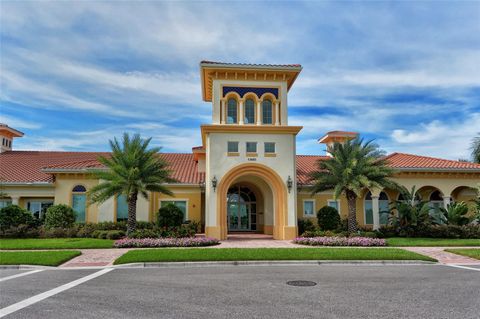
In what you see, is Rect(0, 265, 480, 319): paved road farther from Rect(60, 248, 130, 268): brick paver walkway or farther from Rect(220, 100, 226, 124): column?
Rect(220, 100, 226, 124): column

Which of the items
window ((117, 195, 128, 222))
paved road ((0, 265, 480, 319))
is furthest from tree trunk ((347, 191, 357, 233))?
window ((117, 195, 128, 222))

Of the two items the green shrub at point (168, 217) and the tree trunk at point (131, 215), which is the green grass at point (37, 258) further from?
the green shrub at point (168, 217)

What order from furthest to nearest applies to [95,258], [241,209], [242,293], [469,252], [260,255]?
[241,209]
[469,252]
[95,258]
[260,255]
[242,293]

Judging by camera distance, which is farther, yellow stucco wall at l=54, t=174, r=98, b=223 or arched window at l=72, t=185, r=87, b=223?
arched window at l=72, t=185, r=87, b=223

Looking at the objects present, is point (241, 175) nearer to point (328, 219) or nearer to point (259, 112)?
point (259, 112)

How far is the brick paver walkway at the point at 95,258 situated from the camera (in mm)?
13773

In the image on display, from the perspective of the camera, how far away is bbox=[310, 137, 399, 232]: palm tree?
21.4 metres

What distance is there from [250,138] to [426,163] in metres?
13.9

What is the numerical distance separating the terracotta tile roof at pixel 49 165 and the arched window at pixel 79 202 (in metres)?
1.55

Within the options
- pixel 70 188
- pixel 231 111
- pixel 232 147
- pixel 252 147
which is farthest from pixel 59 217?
pixel 252 147

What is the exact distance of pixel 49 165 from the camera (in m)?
29.7

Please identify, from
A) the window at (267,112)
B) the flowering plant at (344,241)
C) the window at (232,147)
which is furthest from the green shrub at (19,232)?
the flowering plant at (344,241)

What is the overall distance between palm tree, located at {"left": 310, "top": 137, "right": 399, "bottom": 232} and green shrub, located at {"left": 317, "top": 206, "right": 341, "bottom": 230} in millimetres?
998

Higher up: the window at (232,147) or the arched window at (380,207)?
the window at (232,147)
